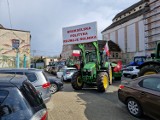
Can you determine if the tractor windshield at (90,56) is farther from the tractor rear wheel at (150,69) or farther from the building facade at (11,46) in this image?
the building facade at (11,46)

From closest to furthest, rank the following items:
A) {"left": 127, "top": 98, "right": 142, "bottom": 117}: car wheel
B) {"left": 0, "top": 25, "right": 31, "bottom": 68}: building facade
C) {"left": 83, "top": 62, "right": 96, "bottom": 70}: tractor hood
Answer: {"left": 127, "top": 98, "right": 142, "bottom": 117}: car wheel → {"left": 83, "top": 62, "right": 96, "bottom": 70}: tractor hood → {"left": 0, "top": 25, "right": 31, "bottom": 68}: building facade

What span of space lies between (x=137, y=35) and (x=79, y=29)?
1512 inches

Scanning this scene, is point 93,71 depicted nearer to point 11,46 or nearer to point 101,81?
point 101,81

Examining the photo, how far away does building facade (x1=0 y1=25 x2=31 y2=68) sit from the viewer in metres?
32.0

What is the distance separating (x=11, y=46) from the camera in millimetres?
33656

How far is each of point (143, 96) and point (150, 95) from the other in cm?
32

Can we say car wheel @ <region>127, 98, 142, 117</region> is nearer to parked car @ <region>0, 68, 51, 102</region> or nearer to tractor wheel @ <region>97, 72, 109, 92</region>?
parked car @ <region>0, 68, 51, 102</region>

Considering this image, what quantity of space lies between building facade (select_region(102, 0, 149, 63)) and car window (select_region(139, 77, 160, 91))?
40810 millimetres

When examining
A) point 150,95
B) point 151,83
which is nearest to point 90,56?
point 151,83

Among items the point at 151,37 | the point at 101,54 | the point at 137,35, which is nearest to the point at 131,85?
the point at 101,54

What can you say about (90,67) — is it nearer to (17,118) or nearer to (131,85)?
(131,85)

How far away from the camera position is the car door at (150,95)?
6.02 metres

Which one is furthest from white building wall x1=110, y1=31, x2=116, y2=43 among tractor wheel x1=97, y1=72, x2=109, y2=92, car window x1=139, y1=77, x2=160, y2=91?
car window x1=139, y1=77, x2=160, y2=91

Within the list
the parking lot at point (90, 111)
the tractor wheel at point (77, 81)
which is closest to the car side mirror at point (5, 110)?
the parking lot at point (90, 111)
